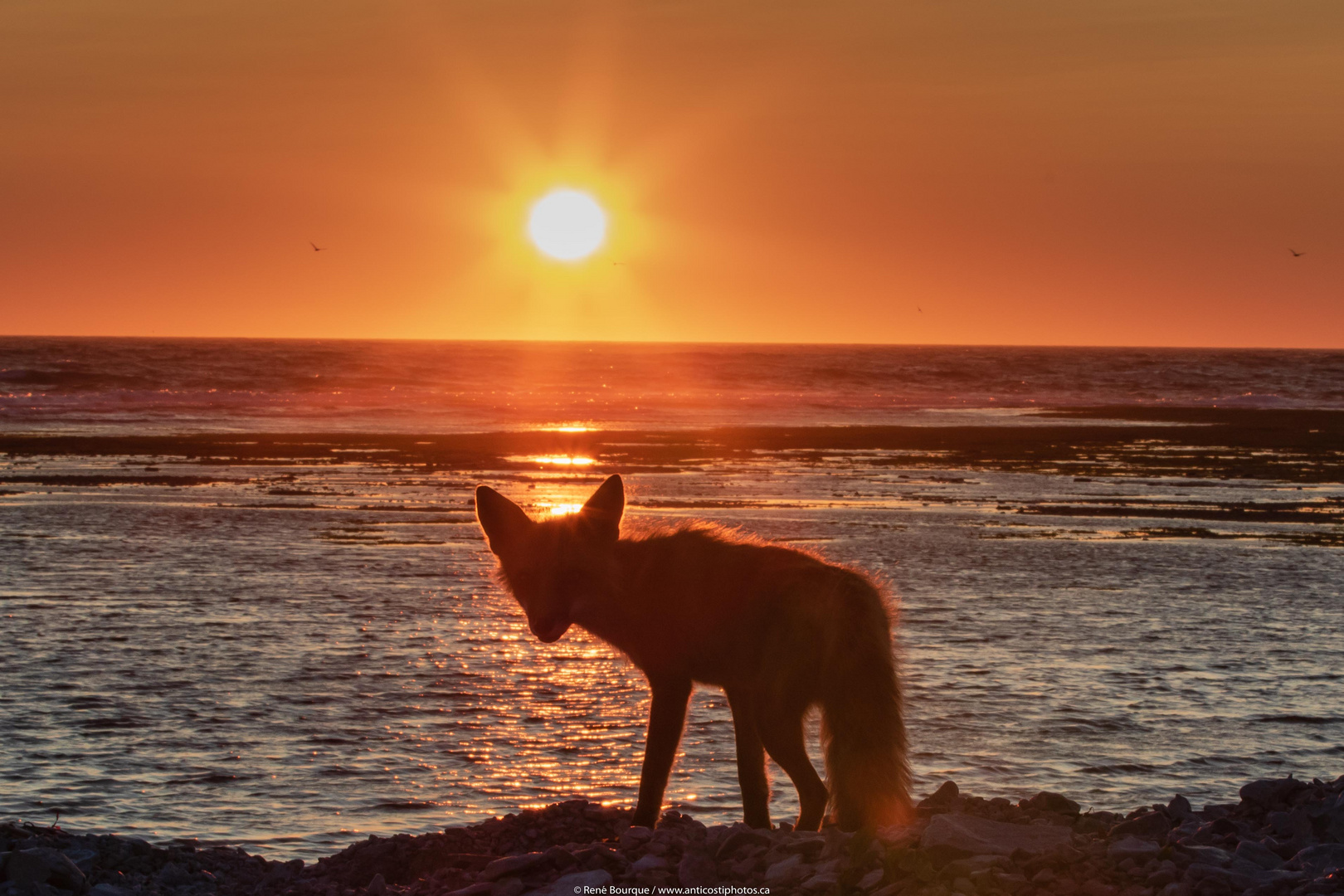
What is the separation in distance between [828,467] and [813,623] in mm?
22723

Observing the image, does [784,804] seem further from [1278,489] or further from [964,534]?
[1278,489]

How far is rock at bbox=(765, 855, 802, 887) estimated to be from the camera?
4547 mm

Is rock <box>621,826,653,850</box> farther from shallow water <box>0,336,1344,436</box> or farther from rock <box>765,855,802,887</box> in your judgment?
shallow water <box>0,336,1344,436</box>

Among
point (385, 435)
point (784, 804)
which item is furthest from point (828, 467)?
point (784, 804)

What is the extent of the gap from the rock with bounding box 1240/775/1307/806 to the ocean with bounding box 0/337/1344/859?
0.88 metres

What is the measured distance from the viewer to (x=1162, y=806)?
595cm

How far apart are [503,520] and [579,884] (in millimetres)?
1816

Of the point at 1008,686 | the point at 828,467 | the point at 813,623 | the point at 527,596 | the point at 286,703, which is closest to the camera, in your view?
the point at 813,623

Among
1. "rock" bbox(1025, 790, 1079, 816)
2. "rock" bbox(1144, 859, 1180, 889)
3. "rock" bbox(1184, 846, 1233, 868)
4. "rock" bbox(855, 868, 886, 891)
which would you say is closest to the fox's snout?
"rock" bbox(855, 868, 886, 891)

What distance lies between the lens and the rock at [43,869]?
4707 mm

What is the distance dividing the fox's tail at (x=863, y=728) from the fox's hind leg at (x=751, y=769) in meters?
0.58

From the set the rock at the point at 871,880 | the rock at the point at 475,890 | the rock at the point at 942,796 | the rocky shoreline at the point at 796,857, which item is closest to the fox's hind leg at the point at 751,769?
the rocky shoreline at the point at 796,857

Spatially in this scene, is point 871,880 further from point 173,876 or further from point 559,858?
point 173,876

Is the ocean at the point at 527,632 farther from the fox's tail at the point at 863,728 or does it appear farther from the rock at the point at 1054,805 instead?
the fox's tail at the point at 863,728
